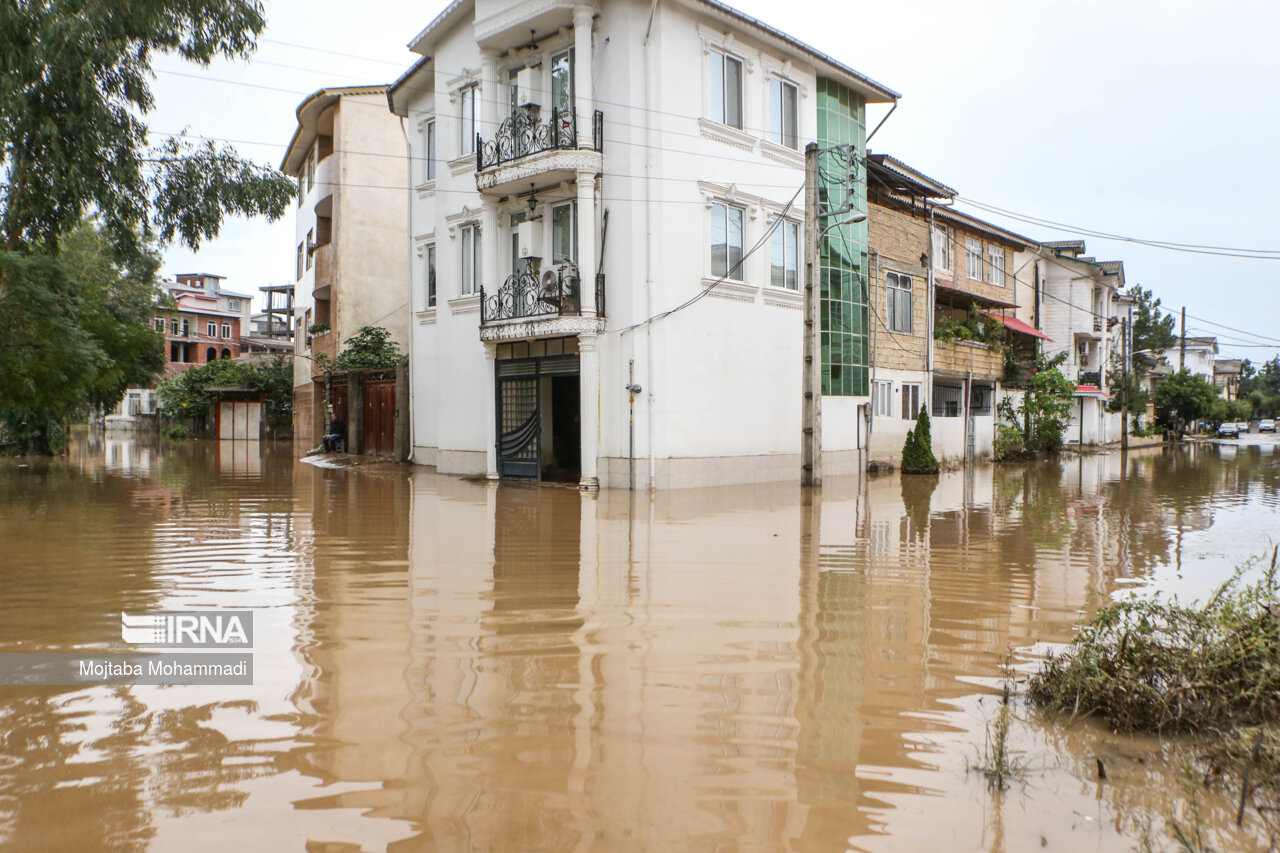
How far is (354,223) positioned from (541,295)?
46.5 feet

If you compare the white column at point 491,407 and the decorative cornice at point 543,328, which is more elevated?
the decorative cornice at point 543,328

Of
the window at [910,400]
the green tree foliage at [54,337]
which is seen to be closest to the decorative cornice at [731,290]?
the window at [910,400]

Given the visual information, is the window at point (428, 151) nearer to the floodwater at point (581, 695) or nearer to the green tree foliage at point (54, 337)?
the green tree foliage at point (54, 337)

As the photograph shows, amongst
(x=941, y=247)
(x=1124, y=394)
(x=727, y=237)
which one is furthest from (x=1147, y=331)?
(x=727, y=237)

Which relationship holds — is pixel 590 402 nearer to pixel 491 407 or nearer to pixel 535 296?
pixel 535 296

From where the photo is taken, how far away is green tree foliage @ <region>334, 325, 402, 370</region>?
28.9 meters

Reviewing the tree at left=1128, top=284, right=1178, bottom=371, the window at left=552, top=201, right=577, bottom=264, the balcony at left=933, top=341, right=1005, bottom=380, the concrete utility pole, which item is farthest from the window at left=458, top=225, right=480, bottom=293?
the tree at left=1128, top=284, right=1178, bottom=371

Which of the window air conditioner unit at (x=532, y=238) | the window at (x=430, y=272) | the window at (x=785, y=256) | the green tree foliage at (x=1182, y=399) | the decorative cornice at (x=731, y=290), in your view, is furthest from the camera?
the green tree foliage at (x=1182, y=399)

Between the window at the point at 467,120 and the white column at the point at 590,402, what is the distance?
21.9 ft

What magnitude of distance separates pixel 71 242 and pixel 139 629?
32001 mm

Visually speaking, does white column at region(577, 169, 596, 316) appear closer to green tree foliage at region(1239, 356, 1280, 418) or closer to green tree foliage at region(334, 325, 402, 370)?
green tree foliage at region(334, 325, 402, 370)

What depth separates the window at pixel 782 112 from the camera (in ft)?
68.2

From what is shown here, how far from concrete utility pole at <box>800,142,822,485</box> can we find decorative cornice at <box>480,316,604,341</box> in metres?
4.28

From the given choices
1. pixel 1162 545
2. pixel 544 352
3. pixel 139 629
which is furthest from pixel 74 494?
pixel 1162 545
